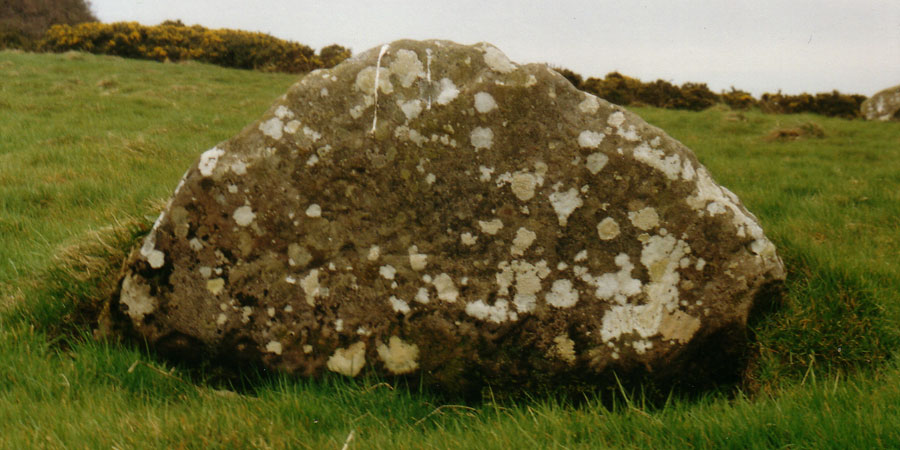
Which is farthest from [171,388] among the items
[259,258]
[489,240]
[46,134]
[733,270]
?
[46,134]

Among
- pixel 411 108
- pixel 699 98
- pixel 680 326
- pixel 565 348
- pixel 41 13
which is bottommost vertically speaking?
pixel 565 348

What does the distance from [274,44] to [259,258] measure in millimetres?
26063

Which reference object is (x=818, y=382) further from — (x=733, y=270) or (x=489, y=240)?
(x=489, y=240)

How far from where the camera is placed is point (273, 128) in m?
3.17

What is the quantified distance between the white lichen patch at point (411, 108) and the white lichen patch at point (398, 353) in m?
1.15

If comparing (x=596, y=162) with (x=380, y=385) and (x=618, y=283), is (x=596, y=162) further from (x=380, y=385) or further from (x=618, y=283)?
(x=380, y=385)

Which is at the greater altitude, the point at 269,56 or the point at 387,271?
the point at 269,56

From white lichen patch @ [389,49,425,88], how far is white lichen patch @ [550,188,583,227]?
3.12 ft

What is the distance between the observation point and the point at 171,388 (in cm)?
304

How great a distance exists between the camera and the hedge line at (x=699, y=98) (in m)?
22.8

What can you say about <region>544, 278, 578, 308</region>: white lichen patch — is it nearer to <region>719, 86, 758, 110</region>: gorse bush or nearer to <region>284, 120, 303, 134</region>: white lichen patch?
<region>284, 120, 303, 134</region>: white lichen patch

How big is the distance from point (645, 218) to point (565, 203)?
414mm

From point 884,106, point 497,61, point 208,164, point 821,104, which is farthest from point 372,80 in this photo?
point 821,104

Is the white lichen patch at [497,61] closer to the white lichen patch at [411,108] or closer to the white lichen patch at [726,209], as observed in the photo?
the white lichen patch at [411,108]
